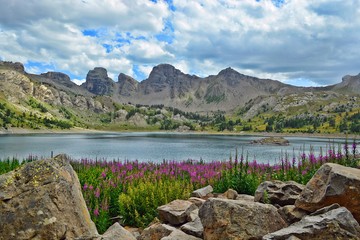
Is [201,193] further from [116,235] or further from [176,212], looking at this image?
[116,235]

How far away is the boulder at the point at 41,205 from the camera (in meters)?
7.90

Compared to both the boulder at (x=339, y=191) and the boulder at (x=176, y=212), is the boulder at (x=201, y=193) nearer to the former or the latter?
the boulder at (x=176, y=212)

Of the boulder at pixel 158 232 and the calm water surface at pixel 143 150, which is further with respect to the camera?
the calm water surface at pixel 143 150

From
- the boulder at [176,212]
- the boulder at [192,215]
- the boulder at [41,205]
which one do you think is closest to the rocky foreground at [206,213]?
the boulder at [41,205]

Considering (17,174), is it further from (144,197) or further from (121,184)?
(121,184)

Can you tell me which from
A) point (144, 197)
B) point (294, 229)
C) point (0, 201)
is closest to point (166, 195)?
point (144, 197)

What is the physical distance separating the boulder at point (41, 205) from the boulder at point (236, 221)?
292 centimetres

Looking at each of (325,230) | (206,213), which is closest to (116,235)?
(206,213)

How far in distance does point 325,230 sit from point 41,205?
6.59 meters

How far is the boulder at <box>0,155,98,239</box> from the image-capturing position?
7.90 metres

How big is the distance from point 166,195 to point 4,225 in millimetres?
7090

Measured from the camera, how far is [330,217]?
22.2 feet

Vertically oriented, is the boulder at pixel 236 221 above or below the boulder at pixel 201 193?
above

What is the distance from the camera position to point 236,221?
7.50 meters
